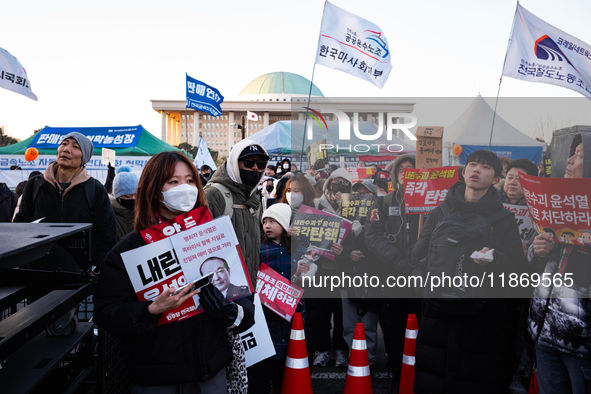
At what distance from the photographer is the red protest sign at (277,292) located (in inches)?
134

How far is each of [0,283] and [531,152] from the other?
487 cm

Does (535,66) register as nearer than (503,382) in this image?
No

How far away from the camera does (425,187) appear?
3.66 metres

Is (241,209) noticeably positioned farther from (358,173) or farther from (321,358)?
(321,358)

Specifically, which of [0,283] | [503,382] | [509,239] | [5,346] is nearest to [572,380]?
[503,382]

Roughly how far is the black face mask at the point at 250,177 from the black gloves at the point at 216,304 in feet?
3.93

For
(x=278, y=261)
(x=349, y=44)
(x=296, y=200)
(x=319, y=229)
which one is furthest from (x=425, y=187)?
(x=349, y=44)

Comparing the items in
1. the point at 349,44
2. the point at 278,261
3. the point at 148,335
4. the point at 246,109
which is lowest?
the point at 278,261

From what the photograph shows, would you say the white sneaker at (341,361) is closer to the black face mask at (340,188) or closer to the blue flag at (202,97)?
the black face mask at (340,188)

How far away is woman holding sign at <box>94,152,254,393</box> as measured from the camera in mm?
1791

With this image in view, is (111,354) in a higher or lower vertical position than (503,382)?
higher

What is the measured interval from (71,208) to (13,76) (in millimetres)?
3647

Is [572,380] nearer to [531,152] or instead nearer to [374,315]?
[374,315]

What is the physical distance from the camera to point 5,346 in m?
1.35
